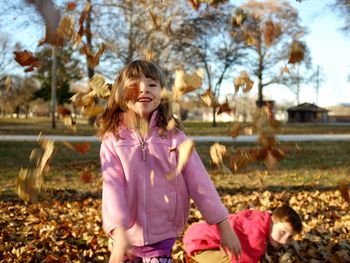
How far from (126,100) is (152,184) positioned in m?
0.48

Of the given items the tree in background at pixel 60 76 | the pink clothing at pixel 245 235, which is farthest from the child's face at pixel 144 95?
the tree in background at pixel 60 76

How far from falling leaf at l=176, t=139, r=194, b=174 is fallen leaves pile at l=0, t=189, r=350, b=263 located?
6.66 ft

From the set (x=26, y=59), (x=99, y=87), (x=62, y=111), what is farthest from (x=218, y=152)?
(x=26, y=59)

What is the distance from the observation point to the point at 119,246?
2205mm

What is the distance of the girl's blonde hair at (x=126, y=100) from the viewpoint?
2586mm

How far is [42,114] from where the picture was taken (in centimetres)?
7581

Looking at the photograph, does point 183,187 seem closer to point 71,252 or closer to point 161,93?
point 161,93

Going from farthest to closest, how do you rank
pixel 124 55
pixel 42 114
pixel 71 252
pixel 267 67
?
pixel 42 114, pixel 267 67, pixel 124 55, pixel 71 252

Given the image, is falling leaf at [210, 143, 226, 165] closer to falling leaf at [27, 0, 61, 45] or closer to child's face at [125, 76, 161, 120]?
child's face at [125, 76, 161, 120]

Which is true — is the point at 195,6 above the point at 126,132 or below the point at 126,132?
above

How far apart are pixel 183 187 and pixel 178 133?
0.93 ft

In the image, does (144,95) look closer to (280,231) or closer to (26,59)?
(26,59)

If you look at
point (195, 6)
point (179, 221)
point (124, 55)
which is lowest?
point (179, 221)

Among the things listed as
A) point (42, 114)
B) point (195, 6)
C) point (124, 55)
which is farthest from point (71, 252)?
point (42, 114)
